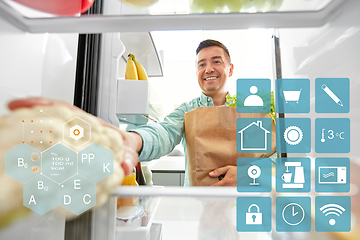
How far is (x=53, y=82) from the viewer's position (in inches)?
14.6

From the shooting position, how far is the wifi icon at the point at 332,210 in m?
0.30

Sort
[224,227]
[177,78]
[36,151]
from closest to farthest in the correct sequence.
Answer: [36,151] < [224,227] < [177,78]

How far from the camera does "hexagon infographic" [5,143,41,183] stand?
26 centimetres

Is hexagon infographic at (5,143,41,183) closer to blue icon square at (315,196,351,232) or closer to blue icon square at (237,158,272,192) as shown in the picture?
blue icon square at (237,158,272,192)

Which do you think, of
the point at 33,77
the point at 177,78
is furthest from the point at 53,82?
the point at 177,78

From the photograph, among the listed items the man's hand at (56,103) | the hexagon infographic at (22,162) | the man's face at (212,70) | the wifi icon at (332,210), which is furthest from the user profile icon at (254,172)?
the man's face at (212,70)

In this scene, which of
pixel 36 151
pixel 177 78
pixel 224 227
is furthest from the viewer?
pixel 177 78

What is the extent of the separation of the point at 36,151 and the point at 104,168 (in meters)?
0.10

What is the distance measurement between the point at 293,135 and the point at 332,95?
101 millimetres

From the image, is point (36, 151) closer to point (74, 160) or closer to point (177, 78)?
point (74, 160)

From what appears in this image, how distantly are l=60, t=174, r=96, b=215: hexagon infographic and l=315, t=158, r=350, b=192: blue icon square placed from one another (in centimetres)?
37

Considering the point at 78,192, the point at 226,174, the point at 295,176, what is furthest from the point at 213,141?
the point at 78,192

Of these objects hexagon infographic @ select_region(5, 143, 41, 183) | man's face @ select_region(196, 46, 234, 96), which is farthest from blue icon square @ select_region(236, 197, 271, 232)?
man's face @ select_region(196, 46, 234, 96)

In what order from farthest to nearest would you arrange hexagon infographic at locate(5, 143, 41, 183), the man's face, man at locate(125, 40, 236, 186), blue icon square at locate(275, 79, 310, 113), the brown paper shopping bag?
the man's face < man at locate(125, 40, 236, 186) < the brown paper shopping bag < blue icon square at locate(275, 79, 310, 113) < hexagon infographic at locate(5, 143, 41, 183)
